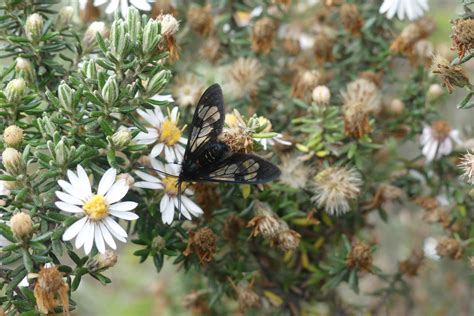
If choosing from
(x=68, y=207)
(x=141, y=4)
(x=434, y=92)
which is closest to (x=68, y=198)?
(x=68, y=207)

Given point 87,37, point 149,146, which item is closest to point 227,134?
point 149,146

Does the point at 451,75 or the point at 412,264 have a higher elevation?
the point at 451,75

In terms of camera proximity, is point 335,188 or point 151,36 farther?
point 335,188

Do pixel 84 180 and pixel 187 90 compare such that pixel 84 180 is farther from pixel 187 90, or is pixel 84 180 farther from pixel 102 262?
pixel 187 90

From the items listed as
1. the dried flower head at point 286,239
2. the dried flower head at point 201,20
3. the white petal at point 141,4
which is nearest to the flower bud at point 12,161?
the white petal at point 141,4

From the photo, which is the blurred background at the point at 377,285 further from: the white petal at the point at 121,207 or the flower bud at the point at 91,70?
the flower bud at the point at 91,70

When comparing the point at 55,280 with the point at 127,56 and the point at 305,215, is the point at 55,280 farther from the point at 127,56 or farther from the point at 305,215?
the point at 305,215

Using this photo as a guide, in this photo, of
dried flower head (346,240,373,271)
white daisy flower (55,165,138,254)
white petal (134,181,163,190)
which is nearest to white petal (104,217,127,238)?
white daisy flower (55,165,138,254)

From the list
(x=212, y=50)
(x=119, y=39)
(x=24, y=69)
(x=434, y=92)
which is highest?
(x=119, y=39)
